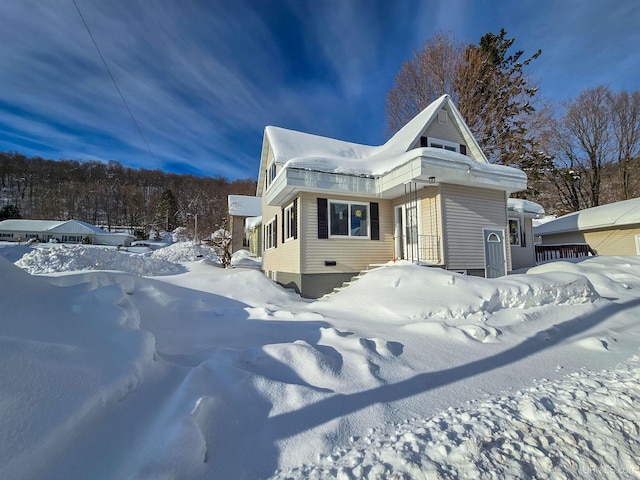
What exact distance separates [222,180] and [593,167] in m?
62.8

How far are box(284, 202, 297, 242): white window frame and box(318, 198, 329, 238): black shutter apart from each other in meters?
0.94

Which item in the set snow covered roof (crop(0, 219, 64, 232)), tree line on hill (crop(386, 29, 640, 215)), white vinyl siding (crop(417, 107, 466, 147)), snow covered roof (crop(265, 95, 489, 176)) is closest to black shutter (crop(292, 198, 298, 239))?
snow covered roof (crop(265, 95, 489, 176))

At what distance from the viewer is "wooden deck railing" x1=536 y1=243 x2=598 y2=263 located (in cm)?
1698

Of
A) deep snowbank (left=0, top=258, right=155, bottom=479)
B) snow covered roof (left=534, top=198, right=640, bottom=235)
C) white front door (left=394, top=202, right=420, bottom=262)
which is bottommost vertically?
deep snowbank (left=0, top=258, right=155, bottom=479)

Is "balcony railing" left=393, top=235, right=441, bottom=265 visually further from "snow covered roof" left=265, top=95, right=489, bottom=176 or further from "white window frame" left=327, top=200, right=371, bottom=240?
"snow covered roof" left=265, top=95, right=489, bottom=176

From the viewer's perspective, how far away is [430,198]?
9891 mm

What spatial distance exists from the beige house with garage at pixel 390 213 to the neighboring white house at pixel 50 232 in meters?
48.5

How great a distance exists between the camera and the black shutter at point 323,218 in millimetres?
9680

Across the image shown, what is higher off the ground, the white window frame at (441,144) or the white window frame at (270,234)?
the white window frame at (441,144)

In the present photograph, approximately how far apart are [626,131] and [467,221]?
25035mm

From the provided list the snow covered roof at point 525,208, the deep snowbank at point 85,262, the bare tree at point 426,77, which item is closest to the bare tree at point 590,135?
the bare tree at point 426,77

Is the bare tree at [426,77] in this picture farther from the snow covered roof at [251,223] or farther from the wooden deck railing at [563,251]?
the snow covered roof at [251,223]

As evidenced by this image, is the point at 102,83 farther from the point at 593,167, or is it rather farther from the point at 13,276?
the point at 593,167

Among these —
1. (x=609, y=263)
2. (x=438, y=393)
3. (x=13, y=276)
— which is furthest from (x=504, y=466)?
(x=609, y=263)
